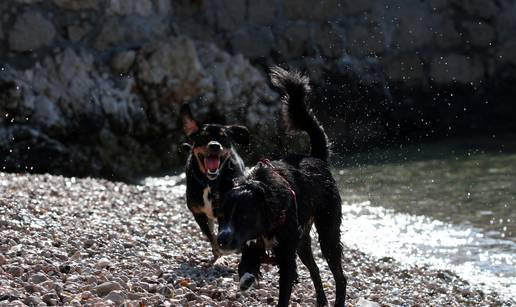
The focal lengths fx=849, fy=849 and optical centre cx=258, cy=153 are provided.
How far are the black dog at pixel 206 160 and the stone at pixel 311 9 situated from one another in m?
8.39

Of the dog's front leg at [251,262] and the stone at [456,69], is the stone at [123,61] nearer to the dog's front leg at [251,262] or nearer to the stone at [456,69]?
the stone at [456,69]

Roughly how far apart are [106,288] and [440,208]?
6.97m

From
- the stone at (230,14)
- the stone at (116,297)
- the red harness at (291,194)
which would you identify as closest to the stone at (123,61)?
the stone at (230,14)

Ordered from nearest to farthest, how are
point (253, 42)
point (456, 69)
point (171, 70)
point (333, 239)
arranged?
point (333, 239) < point (171, 70) < point (253, 42) < point (456, 69)

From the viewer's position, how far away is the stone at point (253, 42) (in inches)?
581

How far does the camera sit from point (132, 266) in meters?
5.65

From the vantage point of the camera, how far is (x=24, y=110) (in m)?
12.5

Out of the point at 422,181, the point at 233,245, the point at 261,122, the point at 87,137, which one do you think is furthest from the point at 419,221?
the point at 233,245

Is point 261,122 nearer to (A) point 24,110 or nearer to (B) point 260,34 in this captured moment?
(B) point 260,34

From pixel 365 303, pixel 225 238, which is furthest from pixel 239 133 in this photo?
pixel 225 238

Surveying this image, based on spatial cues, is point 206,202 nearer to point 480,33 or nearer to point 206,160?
point 206,160

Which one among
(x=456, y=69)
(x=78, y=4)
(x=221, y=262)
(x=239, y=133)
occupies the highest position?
(x=78, y=4)

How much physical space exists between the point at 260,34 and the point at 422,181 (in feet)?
13.9

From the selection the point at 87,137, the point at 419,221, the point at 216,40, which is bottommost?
the point at 419,221
